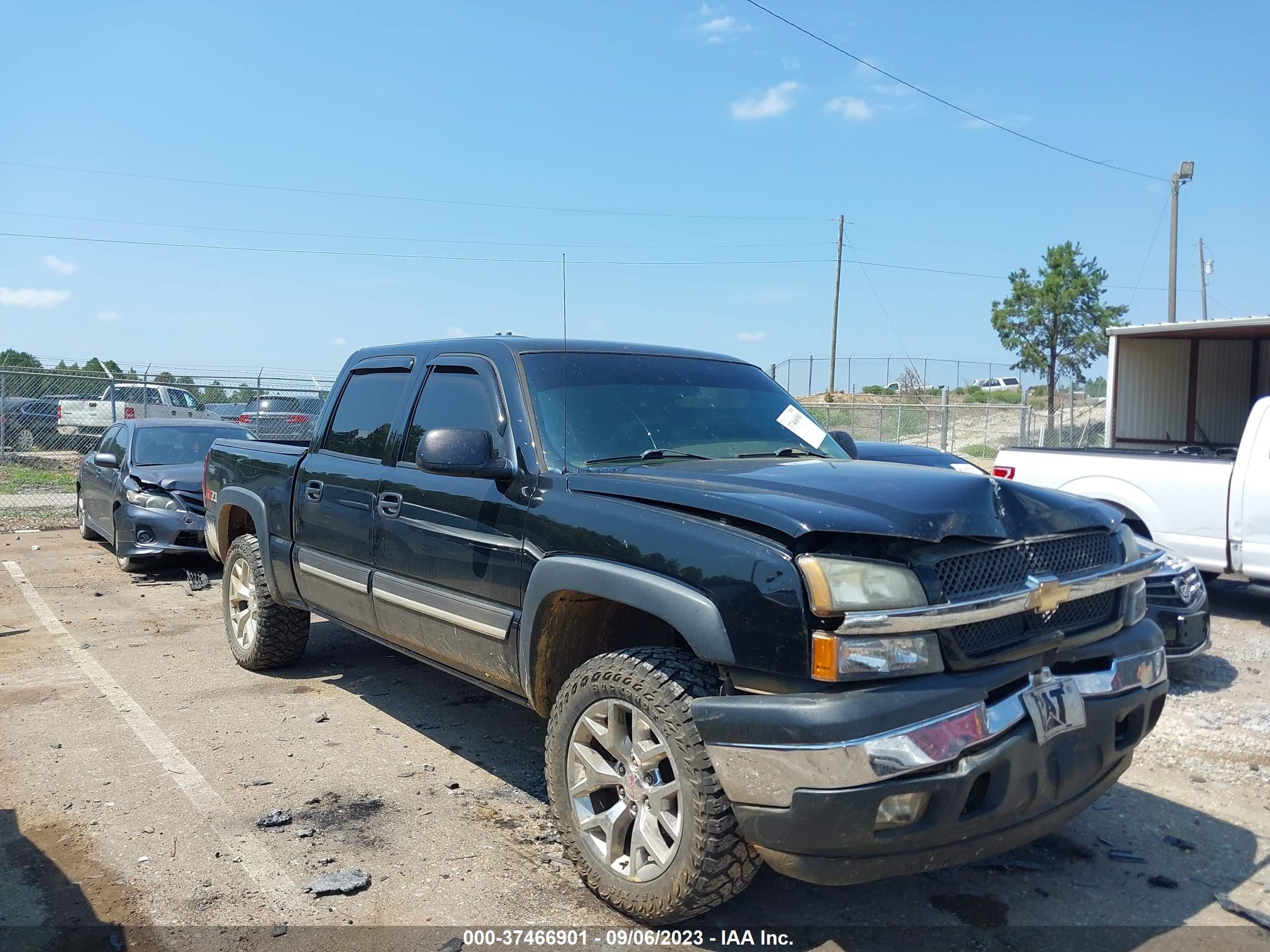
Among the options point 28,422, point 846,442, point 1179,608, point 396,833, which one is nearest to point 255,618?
point 396,833

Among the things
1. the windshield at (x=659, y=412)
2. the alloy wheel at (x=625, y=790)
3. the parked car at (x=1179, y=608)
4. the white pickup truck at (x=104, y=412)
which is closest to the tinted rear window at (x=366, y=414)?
the windshield at (x=659, y=412)

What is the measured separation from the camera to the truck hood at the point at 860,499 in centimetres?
275

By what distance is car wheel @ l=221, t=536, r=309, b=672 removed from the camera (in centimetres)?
585

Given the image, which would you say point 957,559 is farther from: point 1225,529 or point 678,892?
point 1225,529

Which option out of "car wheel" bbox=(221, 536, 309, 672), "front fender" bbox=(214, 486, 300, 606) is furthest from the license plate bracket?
"car wheel" bbox=(221, 536, 309, 672)

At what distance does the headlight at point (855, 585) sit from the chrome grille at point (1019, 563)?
131mm

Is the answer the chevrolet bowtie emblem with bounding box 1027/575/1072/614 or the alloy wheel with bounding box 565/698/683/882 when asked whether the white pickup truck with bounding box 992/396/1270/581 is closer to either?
the chevrolet bowtie emblem with bounding box 1027/575/1072/614

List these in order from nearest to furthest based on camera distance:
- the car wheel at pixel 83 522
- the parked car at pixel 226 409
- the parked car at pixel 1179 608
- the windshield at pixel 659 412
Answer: the windshield at pixel 659 412 < the parked car at pixel 1179 608 < the car wheel at pixel 83 522 < the parked car at pixel 226 409

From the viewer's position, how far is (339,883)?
340 centimetres

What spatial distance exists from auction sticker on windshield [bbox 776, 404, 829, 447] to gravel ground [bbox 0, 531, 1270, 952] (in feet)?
6.30

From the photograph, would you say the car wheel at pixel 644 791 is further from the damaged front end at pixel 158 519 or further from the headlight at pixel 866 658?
the damaged front end at pixel 158 519

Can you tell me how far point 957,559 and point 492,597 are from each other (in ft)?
5.93

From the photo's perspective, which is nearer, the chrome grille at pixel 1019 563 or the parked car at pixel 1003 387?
the chrome grille at pixel 1019 563

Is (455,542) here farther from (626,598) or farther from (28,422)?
(28,422)
